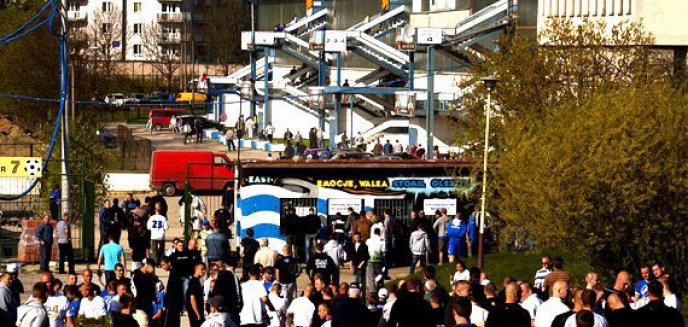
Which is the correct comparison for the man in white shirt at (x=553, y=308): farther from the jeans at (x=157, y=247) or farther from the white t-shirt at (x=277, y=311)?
the jeans at (x=157, y=247)

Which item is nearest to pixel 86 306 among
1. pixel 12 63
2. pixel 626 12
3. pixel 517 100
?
pixel 517 100

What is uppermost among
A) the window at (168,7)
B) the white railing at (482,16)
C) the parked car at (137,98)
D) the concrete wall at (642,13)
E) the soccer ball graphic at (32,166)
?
the window at (168,7)

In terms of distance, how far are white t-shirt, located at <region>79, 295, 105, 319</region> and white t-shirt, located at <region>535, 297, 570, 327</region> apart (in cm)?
616

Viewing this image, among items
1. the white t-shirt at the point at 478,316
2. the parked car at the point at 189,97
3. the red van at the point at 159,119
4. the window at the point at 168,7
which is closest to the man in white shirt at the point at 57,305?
the white t-shirt at the point at 478,316

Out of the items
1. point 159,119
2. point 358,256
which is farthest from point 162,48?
point 358,256

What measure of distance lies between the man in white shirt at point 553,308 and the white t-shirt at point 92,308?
6101mm

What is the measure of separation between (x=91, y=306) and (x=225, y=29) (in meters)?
103

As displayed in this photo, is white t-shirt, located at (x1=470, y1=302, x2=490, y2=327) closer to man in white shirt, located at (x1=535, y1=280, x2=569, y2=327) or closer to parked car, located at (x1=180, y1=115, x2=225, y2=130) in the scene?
man in white shirt, located at (x1=535, y1=280, x2=569, y2=327)

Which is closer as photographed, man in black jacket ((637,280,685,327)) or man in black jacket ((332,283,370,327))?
man in black jacket ((637,280,685,327))

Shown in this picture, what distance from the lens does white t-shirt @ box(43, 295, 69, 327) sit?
824 inches

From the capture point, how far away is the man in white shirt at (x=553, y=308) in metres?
18.4

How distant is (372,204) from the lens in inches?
1414

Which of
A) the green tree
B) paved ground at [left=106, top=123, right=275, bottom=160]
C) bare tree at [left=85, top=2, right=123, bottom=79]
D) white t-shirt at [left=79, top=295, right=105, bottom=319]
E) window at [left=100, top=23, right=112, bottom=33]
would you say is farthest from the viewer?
window at [left=100, top=23, right=112, bottom=33]

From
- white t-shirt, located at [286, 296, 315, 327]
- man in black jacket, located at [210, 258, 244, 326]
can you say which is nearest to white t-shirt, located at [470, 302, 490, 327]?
white t-shirt, located at [286, 296, 315, 327]
